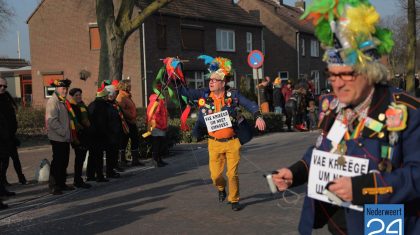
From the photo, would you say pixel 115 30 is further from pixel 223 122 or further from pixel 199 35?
pixel 199 35

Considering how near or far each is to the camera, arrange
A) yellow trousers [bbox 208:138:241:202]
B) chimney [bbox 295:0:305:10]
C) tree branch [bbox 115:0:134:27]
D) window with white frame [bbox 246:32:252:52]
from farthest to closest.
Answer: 1. chimney [bbox 295:0:305:10]
2. window with white frame [bbox 246:32:252:52]
3. tree branch [bbox 115:0:134:27]
4. yellow trousers [bbox 208:138:241:202]

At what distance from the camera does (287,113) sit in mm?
19484

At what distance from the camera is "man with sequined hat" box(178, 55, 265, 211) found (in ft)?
23.9

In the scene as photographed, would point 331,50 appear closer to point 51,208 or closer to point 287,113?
point 51,208

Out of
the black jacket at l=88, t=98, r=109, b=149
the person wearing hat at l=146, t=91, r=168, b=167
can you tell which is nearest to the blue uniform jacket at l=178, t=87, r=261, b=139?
the black jacket at l=88, t=98, r=109, b=149

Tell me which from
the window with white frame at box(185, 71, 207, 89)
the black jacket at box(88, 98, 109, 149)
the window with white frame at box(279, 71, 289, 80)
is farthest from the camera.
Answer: the window with white frame at box(279, 71, 289, 80)

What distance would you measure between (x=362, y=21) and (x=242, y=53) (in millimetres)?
35828

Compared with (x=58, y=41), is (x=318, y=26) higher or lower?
lower

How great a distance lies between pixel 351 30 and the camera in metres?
2.72

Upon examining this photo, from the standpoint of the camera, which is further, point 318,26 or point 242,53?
point 242,53

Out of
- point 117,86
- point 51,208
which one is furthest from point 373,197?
point 117,86

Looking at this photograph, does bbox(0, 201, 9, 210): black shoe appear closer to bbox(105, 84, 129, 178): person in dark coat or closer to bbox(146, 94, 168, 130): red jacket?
bbox(105, 84, 129, 178): person in dark coat

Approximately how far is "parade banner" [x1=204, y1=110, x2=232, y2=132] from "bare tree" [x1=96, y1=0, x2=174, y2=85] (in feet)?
26.1

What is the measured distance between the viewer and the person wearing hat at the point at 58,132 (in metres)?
8.87
